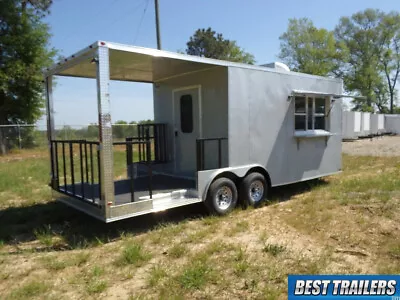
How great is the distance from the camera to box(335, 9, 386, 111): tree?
3847cm

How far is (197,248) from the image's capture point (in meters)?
4.01

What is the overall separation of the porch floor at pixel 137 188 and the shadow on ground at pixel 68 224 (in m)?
0.47

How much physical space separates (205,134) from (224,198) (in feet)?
4.85

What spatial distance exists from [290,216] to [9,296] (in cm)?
401

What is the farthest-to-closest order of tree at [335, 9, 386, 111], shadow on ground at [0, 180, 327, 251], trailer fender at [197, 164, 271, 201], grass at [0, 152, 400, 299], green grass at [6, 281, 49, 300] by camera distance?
tree at [335, 9, 386, 111] → trailer fender at [197, 164, 271, 201] → shadow on ground at [0, 180, 327, 251] → grass at [0, 152, 400, 299] → green grass at [6, 281, 49, 300]

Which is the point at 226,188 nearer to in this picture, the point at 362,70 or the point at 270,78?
the point at 270,78

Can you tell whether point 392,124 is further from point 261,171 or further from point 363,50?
point 261,171

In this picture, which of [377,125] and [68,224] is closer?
[68,224]

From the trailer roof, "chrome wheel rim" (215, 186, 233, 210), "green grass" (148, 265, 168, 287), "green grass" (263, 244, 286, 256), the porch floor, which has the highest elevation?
the trailer roof

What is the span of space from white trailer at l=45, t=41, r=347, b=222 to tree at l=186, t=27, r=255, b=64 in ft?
92.1

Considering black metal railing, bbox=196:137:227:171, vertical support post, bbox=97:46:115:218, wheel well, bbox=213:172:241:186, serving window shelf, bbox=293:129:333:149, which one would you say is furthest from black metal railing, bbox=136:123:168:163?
vertical support post, bbox=97:46:115:218

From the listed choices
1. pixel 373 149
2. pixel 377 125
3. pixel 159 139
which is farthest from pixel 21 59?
pixel 377 125

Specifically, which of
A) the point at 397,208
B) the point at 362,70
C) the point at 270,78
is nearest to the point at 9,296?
the point at 270,78

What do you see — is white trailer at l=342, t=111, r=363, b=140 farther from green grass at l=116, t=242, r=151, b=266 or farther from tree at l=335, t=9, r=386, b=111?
green grass at l=116, t=242, r=151, b=266
